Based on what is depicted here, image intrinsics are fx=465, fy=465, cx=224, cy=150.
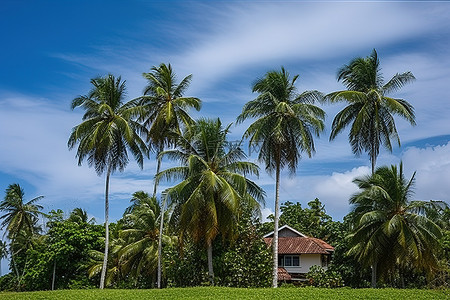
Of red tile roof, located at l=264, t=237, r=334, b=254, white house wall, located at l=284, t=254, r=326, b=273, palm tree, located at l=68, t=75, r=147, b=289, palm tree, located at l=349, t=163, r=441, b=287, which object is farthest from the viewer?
white house wall, located at l=284, t=254, r=326, b=273

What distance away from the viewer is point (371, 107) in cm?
2380

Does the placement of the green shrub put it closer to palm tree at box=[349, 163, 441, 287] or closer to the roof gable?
palm tree at box=[349, 163, 441, 287]

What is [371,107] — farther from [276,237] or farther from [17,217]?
[17,217]

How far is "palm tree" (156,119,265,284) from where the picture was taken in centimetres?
2050

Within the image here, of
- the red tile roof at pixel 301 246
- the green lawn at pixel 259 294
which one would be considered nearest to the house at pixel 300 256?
the red tile roof at pixel 301 246

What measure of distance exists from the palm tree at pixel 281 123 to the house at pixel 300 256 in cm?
973

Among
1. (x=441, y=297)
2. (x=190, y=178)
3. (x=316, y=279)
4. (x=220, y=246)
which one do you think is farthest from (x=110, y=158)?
(x=441, y=297)

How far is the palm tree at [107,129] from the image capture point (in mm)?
24656

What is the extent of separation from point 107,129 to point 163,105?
3247mm

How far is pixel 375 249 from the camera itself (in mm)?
20078

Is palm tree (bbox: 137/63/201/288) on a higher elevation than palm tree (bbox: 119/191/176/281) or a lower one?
higher

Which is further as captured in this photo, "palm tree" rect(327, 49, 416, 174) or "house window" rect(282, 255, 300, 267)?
"house window" rect(282, 255, 300, 267)

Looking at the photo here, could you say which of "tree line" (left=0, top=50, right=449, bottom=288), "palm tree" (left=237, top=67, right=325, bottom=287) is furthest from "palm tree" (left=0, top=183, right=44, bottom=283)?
"palm tree" (left=237, top=67, right=325, bottom=287)

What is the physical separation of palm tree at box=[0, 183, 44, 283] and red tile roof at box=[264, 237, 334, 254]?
68.3 feet
